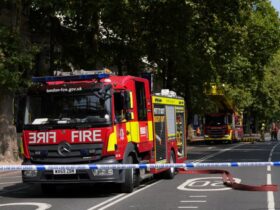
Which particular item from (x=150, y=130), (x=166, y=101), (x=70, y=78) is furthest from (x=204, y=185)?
(x=70, y=78)

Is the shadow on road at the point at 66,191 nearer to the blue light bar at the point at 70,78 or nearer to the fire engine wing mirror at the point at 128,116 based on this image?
the fire engine wing mirror at the point at 128,116

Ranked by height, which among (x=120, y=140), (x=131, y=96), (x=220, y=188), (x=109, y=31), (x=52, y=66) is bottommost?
(x=220, y=188)

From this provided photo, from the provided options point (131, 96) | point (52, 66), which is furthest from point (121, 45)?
point (131, 96)

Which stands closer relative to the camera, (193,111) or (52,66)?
(52,66)

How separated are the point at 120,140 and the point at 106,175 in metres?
0.92

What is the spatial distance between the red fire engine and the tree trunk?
10081mm

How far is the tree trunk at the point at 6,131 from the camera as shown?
76.7ft

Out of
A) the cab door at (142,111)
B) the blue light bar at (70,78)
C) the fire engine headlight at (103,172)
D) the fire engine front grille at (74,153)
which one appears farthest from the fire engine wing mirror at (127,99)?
the fire engine headlight at (103,172)

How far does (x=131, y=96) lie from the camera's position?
13672 millimetres

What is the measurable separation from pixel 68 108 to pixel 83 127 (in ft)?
2.37

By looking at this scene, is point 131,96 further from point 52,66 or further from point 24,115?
point 52,66

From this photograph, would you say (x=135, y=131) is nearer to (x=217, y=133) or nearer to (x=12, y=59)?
(x=12, y=59)

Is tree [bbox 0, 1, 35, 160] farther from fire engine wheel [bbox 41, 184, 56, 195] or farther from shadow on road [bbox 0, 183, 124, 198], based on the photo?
fire engine wheel [bbox 41, 184, 56, 195]

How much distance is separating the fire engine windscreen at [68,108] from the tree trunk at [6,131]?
34.8 ft
